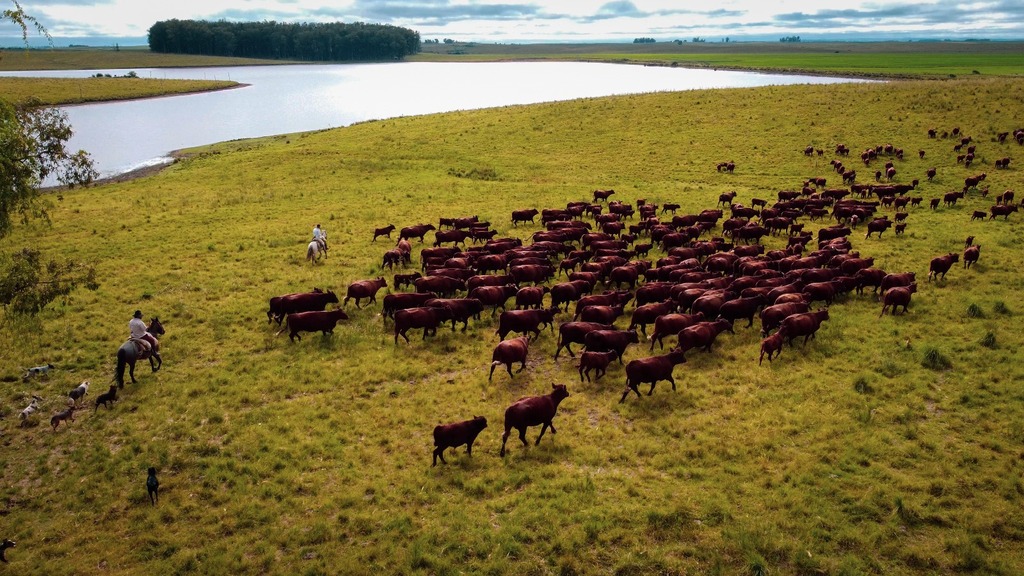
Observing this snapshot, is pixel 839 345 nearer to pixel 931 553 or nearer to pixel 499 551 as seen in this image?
pixel 931 553

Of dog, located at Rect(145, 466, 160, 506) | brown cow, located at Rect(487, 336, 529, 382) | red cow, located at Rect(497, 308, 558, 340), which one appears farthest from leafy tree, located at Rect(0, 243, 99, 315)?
red cow, located at Rect(497, 308, 558, 340)

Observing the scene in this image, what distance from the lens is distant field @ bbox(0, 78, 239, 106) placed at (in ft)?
277

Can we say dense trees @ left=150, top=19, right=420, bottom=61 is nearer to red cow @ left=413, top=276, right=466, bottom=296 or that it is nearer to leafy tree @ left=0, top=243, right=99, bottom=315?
red cow @ left=413, top=276, right=466, bottom=296

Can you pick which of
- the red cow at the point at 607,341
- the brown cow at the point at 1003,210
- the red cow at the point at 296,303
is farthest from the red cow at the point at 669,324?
the brown cow at the point at 1003,210

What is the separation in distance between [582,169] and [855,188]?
16.5m

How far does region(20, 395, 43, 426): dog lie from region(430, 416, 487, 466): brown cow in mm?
8550

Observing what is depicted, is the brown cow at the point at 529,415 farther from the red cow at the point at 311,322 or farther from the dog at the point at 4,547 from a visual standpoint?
the dog at the point at 4,547

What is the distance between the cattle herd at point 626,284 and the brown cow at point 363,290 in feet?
0.14

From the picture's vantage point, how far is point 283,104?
89438 mm

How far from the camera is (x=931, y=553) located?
833cm

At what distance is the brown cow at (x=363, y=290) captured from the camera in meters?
17.6

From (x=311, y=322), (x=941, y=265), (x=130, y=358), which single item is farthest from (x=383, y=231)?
(x=941, y=265)

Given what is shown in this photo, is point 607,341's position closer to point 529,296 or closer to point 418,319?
point 529,296

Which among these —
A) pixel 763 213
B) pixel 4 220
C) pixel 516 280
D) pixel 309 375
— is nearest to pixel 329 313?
pixel 309 375
